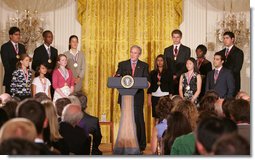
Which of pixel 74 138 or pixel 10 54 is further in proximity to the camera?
pixel 10 54

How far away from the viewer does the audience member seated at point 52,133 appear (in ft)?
15.1

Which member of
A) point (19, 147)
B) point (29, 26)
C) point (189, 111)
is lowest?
point (19, 147)

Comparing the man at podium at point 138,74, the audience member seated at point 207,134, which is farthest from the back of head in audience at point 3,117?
the man at podium at point 138,74

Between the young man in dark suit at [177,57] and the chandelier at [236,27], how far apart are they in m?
1.43

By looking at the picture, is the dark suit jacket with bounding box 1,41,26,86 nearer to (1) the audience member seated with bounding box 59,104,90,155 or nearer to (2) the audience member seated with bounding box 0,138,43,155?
(1) the audience member seated with bounding box 59,104,90,155

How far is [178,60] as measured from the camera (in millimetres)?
9375

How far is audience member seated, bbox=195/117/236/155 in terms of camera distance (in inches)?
132

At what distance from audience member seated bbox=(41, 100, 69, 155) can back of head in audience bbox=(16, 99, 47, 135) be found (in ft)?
1.22

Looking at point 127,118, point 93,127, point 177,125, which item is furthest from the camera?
point 127,118

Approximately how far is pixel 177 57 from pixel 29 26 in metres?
2.75

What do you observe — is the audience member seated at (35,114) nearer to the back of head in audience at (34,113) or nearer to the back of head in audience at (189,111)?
the back of head in audience at (34,113)

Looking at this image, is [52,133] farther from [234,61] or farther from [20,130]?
[234,61]

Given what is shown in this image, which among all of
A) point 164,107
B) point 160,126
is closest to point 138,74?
point 164,107

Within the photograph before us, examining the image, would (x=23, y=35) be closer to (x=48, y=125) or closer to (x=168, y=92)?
(x=168, y=92)
